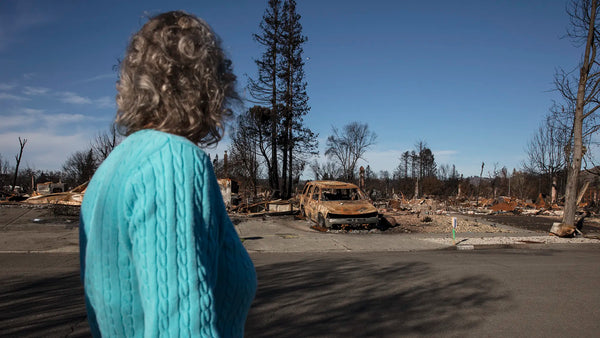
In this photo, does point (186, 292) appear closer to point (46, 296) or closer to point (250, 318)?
point (250, 318)

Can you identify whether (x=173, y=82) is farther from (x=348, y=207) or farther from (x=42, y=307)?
(x=348, y=207)

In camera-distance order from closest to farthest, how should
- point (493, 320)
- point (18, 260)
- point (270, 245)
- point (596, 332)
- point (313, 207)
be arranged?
point (596, 332) < point (493, 320) < point (18, 260) < point (270, 245) < point (313, 207)

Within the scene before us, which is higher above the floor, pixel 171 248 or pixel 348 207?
pixel 171 248

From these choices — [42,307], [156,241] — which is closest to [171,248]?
[156,241]

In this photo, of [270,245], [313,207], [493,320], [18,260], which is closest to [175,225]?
[493,320]

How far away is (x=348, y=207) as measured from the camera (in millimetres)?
14656

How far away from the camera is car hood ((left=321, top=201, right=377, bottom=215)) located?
1445 cm

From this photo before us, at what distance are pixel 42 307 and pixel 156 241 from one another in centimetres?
533

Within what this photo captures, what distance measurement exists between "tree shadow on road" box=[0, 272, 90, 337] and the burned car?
9.14m

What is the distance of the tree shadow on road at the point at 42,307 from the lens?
4316 millimetres

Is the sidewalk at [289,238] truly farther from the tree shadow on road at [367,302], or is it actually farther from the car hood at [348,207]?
the tree shadow on road at [367,302]

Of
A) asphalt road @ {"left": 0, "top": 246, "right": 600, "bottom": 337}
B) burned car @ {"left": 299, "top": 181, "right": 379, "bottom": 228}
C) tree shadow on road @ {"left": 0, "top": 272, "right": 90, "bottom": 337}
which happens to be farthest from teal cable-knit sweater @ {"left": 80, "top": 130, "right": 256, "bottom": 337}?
burned car @ {"left": 299, "top": 181, "right": 379, "bottom": 228}

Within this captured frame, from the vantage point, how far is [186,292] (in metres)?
0.95

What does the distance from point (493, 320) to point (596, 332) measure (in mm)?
1067
